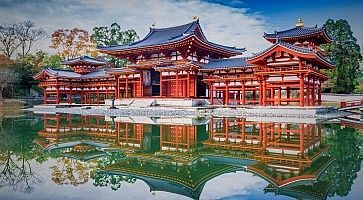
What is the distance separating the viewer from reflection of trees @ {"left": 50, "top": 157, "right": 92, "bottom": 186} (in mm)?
5125

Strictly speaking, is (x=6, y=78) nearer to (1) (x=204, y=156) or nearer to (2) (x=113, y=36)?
(2) (x=113, y=36)

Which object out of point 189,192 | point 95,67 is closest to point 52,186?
point 189,192

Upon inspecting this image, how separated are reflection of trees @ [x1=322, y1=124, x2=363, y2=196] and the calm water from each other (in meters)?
0.01

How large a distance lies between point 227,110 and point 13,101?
2511 centimetres

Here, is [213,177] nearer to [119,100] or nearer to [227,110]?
[227,110]

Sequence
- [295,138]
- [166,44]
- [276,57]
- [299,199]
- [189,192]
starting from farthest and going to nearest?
[166,44]
[276,57]
[295,138]
[189,192]
[299,199]

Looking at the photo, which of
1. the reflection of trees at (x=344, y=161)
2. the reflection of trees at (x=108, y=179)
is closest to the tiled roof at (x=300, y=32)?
the reflection of trees at (x=344, y=161)

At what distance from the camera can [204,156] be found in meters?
7.01

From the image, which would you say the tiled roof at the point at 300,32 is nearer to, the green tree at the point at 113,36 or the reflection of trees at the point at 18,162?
the reflection of trees at the point at 18,162

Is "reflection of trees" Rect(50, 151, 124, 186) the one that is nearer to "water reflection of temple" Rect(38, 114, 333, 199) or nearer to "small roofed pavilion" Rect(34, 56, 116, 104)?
"water reflection of temple" Rect(38, 114, 333, 199)

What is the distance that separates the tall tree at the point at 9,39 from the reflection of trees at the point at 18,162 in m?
32.7

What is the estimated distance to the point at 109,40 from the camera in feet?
152

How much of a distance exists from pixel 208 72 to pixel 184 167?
1796cm

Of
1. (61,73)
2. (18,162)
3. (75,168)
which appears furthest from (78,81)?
(75,168)
